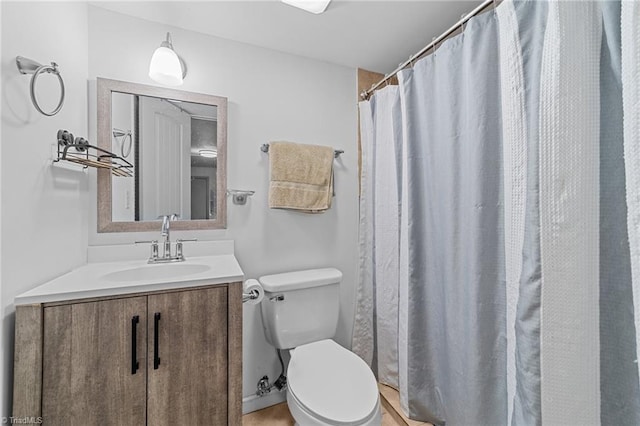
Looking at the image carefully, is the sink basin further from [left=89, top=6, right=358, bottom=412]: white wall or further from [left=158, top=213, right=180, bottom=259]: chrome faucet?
[left=89, top=6, right=358, bottom=412]: white wall

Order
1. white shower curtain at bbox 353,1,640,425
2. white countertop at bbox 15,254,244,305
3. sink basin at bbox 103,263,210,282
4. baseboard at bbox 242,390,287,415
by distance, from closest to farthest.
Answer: white shower curtain at bbox 353,1,640,425
white countertop at bbox 15,254,244,305
sink basin at bbox 103,263,210,282
baseboard at bbox 242,390,287,415

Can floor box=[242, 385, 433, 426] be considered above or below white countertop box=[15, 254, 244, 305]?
below

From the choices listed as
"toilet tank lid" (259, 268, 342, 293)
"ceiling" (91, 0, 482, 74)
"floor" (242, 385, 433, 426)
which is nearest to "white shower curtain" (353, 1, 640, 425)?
"floor" (242, 385, 433, 426)

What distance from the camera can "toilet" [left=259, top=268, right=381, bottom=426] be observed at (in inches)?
41.5

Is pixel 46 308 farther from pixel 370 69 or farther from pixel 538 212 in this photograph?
pixel 370 69

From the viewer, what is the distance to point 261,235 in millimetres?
1642

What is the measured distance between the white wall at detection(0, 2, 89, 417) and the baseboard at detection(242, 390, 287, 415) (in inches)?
41.3

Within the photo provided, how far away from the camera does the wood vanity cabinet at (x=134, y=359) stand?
84 centimetres

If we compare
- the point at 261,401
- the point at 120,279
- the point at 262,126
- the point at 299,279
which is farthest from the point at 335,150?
the point at 261,401

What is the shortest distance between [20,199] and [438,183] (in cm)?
161

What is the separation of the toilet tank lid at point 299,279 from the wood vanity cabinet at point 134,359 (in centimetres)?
38

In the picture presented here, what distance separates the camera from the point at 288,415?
5.11ft

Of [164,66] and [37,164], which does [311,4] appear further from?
[37,164]

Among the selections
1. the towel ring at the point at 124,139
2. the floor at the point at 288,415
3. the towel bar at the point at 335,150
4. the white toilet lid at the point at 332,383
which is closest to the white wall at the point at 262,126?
the towel bar at the point at 335,150
